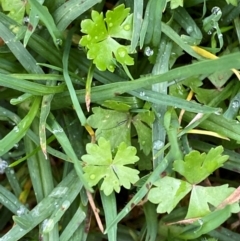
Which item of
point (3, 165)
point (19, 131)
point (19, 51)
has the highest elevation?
point (19, 51)

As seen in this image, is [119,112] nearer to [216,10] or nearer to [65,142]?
[65,142]

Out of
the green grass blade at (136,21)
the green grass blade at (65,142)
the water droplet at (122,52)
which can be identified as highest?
the green grass blade at (136,21)

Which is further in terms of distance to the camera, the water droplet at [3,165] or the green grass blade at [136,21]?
the water droplet at [3,165]

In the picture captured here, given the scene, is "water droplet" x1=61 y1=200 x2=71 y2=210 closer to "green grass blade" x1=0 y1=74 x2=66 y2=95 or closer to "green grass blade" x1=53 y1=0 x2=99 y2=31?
"green grass blade" x1=0 y1=74 x2=66 y2=95

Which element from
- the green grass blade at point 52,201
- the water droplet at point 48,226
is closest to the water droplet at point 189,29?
the green grass blade at point 52,201

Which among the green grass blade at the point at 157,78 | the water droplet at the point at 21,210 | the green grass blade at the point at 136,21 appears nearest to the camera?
the green grass blade at the point at 157,78

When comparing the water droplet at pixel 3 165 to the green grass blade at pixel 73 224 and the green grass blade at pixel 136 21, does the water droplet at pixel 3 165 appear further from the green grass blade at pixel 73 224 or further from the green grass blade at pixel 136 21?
the green grass blade at pixel 136 21

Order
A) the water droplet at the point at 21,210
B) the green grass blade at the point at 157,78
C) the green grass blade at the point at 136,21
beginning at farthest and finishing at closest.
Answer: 1. the water droplet at the point at 21,210
2. the green grass blade at the point at 136,21
3. the green grass blade at the point at 157,78

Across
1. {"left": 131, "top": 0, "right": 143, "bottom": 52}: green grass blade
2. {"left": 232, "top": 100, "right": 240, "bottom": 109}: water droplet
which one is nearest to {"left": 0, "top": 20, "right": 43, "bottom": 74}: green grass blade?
{"left": 131, "top": 0, "right": 143, "bottom": 52}: green grass blade

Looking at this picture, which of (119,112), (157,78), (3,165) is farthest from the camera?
(3,165)

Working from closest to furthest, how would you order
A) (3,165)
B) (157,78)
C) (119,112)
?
(157,78) → (119,112) → (3,165)

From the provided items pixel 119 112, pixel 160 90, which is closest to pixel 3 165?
pixel 119 112
